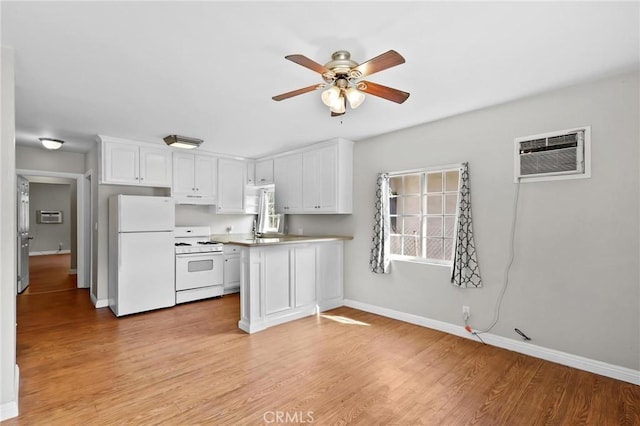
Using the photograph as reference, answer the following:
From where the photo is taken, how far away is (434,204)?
373 cm

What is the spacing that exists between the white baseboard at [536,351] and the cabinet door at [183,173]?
11.7ft

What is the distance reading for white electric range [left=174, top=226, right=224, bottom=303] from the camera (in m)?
4.70

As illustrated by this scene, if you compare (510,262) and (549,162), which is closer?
(549,162)

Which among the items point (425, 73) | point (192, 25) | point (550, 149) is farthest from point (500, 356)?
point (192, 25)

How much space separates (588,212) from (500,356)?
1487mm

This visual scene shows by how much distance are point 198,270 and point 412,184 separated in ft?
11.3

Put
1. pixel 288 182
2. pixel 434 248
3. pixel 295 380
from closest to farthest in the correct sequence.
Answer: pixel 295 380
pixel 434 248
pixel 288 182

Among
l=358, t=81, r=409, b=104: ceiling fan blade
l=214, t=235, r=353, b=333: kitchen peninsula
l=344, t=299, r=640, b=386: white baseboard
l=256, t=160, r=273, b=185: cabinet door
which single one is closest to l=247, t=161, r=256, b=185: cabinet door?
l=256, t=160, r=273, b=185: cabinet door

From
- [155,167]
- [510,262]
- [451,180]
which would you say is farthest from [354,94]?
[155,167]

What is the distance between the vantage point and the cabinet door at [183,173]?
499cm

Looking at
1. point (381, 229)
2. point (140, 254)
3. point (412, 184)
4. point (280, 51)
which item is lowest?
point (140, 254)

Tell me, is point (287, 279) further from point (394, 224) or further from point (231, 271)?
point (231, 271)

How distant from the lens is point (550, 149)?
2822mm

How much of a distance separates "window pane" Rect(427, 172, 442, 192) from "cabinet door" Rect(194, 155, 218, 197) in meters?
3.56
